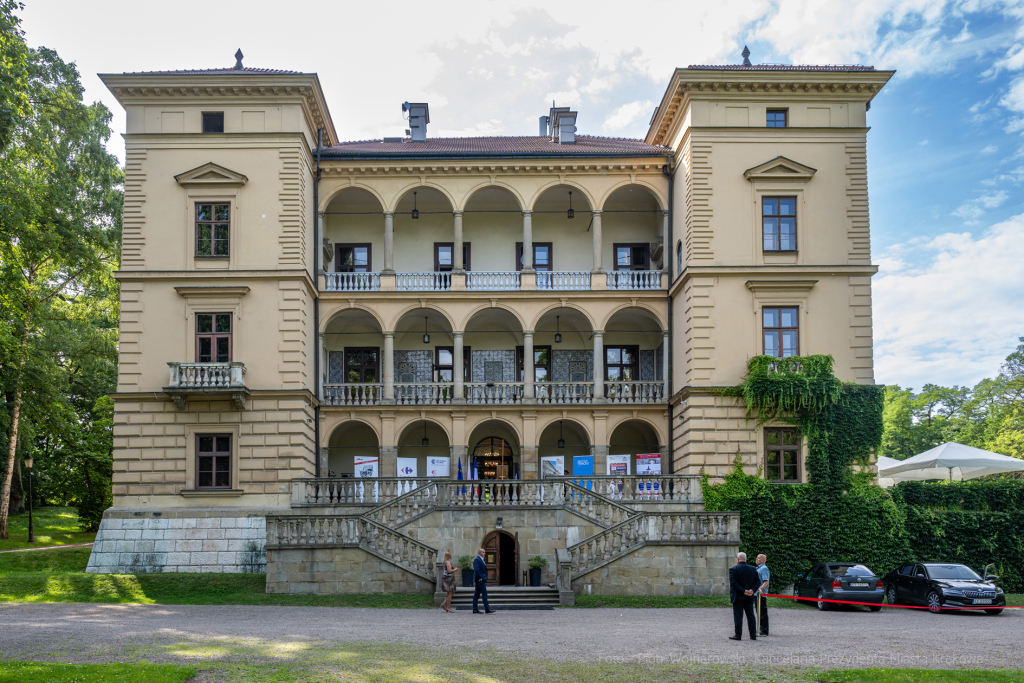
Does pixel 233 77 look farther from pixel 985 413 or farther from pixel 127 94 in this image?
pixel 985 413

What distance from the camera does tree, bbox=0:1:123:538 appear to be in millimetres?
25438

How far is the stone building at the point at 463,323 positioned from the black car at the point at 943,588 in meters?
4.82

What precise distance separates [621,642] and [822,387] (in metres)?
15.4

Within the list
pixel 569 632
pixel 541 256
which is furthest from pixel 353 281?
pixel 569 632

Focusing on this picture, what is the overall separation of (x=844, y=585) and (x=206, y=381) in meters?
20.0

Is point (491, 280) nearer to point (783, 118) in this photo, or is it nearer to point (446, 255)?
point (446, 255)

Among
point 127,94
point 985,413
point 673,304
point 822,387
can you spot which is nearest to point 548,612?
point 822,387

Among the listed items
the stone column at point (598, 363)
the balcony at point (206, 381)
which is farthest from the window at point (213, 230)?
the stone column at point (598, 363)

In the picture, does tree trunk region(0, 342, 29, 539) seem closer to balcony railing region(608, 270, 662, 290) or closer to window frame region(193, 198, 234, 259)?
window frame region(193, 198, 234, 259)

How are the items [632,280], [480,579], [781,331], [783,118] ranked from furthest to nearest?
[632,280]
[783,118]
[781,331]
[480,579]

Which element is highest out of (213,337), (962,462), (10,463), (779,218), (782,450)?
(779,218)

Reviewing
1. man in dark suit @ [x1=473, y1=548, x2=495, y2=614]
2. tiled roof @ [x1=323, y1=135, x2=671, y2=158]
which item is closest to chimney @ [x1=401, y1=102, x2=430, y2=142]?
tiled roof @ [x1=323, y1=135, x2=671, y2=158]

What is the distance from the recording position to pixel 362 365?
3547 centimetres

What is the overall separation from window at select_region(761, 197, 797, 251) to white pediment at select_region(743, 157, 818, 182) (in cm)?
73
